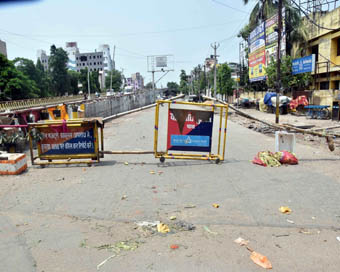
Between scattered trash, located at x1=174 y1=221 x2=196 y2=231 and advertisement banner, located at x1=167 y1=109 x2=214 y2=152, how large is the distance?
3576mm

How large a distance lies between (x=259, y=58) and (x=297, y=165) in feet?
95.6

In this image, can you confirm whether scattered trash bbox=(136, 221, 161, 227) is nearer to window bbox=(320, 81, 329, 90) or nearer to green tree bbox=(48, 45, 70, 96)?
window bbox=(320, 81, 329, 90)

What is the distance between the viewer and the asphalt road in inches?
127

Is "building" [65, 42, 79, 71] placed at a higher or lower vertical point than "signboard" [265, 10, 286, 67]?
higher

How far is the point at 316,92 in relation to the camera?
2252 centimetres

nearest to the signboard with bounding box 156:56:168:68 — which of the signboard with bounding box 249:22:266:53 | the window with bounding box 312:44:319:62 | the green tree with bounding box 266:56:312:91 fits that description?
the signboard with bounding box 249:22:266:53

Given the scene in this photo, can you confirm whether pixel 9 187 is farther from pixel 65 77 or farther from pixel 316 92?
pixel 65 77

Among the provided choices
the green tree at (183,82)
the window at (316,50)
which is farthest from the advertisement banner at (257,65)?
the green tree at (183,82)

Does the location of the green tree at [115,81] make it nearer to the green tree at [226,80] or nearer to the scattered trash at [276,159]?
the green tree at [226,80]

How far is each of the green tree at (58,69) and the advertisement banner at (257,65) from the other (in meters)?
62.0

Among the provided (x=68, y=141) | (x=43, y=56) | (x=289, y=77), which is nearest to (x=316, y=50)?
(x=289, y=77)

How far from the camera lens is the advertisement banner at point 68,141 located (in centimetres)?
751

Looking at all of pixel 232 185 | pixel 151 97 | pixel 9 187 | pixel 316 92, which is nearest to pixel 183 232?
pixel 232 185

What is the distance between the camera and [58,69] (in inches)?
3223
